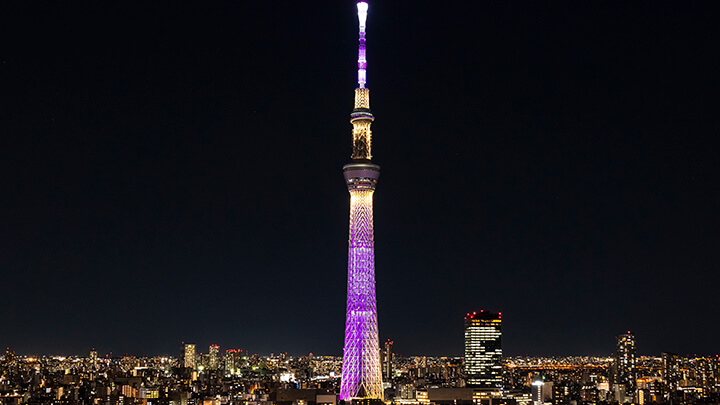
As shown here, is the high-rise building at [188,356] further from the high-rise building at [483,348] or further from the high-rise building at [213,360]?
the high-rise building at [483,348]

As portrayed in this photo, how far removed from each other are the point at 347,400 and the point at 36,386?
31.4m

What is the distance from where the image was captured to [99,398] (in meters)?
56.8

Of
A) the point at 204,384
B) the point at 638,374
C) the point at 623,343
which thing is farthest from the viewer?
the point at 623,343

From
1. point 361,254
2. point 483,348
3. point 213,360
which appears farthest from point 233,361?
point 361,254

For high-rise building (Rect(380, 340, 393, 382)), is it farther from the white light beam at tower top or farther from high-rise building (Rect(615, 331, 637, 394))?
the white light beam at tower top

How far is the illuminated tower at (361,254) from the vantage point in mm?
38406

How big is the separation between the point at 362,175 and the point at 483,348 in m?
38.7

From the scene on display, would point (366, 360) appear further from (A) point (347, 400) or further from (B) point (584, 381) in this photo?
(B) point (584, 381)

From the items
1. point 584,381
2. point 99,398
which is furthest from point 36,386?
point 584,381

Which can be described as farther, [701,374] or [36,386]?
[701,374]

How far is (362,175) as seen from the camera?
3888 cm

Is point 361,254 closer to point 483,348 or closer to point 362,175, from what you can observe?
point 362,175

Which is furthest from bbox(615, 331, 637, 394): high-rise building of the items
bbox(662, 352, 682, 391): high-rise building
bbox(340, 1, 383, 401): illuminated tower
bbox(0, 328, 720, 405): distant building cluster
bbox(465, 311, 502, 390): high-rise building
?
bbox(340, 1, 383, 401): illuminated tower

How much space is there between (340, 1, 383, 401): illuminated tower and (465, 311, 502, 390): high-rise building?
36284 millimetres
